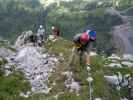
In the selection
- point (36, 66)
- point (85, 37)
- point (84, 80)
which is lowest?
point (36, 66)

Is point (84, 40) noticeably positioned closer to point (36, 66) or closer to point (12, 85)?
point (12, 85)

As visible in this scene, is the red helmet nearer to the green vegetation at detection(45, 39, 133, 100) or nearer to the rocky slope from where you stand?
the rocky slope

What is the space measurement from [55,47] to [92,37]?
17.4m

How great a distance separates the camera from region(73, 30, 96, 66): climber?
96.8 feet

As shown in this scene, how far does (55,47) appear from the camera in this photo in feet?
153

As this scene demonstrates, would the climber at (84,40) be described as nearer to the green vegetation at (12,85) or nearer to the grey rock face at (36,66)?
the grey rock face at (36,66)

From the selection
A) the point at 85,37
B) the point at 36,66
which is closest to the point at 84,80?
the point at 85,37

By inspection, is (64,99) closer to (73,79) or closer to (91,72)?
(73,79)

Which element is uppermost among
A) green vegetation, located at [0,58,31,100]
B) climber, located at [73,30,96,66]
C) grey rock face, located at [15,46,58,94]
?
climber, located at [73,30,96,66]

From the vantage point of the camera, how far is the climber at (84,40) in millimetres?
29516

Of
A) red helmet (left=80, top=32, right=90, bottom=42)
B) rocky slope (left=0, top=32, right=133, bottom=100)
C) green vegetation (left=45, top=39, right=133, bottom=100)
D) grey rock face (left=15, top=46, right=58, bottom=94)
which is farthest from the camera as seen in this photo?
grey rock face (left=15, top=46, right=58, bottom=94)

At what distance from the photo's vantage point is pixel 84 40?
3027 cm

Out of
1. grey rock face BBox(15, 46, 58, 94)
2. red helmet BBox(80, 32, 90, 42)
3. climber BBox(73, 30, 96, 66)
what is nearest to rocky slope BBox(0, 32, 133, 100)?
grey rock face BBox(15, 46, 58, 94)

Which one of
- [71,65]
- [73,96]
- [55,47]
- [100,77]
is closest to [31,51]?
[55,47]
